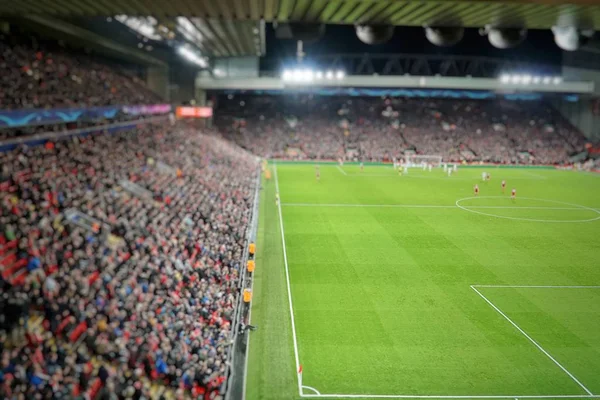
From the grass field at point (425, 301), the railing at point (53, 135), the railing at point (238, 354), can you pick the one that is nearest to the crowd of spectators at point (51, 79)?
the railing at point (53, 135)

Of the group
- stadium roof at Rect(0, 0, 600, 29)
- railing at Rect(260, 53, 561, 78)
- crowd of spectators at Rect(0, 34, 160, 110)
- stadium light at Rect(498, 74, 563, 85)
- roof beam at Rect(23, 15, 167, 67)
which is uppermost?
railing at Rect(260, 53, 561, 78)

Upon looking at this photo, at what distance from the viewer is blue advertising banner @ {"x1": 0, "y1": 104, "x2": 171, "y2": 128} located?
20008 mm

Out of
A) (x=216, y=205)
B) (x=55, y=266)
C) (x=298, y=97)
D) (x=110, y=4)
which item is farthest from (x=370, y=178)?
(x=110, y=4)

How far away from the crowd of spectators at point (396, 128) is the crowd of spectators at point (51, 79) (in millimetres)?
26862

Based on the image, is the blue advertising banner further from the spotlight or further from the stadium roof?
the spotlight

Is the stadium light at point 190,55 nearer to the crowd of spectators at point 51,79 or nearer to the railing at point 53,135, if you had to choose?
the crowd of spectators at point 51,79

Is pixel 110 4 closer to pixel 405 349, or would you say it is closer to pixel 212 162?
pixel 405 349

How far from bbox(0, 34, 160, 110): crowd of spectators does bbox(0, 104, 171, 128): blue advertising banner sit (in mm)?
427

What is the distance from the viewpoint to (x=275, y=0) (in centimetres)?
722

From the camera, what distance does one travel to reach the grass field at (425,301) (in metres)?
12.5

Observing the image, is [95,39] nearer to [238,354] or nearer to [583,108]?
[238,354]

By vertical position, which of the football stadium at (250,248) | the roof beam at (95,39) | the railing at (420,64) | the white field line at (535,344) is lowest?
the white field line at (535,344)

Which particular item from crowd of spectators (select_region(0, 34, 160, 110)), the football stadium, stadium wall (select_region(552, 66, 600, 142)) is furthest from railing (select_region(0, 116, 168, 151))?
stadium wall (select_region(552, 66, 600, 142))

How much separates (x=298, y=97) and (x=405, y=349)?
200 ft
